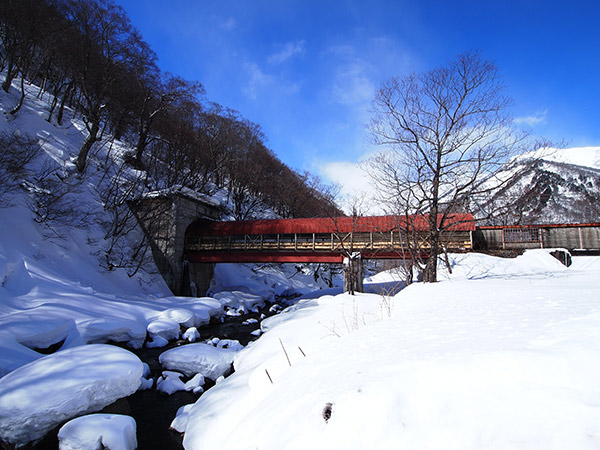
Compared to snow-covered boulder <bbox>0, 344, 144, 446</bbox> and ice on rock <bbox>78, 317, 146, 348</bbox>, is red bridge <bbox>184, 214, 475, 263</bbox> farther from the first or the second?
snow-covered boulder <bbox>0, 344, 144, 446</bbox>

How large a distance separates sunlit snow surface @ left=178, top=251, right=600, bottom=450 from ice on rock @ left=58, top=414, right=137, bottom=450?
35.7 inches

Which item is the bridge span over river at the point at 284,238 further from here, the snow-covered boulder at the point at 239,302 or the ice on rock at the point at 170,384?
the ice on rock at the point at 170,384

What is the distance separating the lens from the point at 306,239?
21.3m

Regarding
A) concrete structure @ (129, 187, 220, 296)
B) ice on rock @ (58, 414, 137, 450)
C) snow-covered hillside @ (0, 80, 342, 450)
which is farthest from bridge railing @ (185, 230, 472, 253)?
ice on rock @ (58, 414, 137, 450)

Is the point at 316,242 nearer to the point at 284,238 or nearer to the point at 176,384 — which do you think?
the point at 284,238

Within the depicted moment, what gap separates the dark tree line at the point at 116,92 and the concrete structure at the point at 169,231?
10.6ft

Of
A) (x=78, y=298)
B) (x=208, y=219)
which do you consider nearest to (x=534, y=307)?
(x=78, y=298)

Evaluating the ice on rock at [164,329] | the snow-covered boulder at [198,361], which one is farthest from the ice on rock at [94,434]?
the ice on rock at [164,329]

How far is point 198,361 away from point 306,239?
1438 centimetres

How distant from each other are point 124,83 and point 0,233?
1587 centimetres

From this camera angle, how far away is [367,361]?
3010 millimetres

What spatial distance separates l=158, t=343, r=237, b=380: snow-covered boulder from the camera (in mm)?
7332

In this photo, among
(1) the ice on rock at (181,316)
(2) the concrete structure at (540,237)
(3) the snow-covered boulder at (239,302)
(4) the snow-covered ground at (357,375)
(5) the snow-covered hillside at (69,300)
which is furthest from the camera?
(3) the snow-covered boulder at (239,302)

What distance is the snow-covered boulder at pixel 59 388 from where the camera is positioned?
4.11 m
